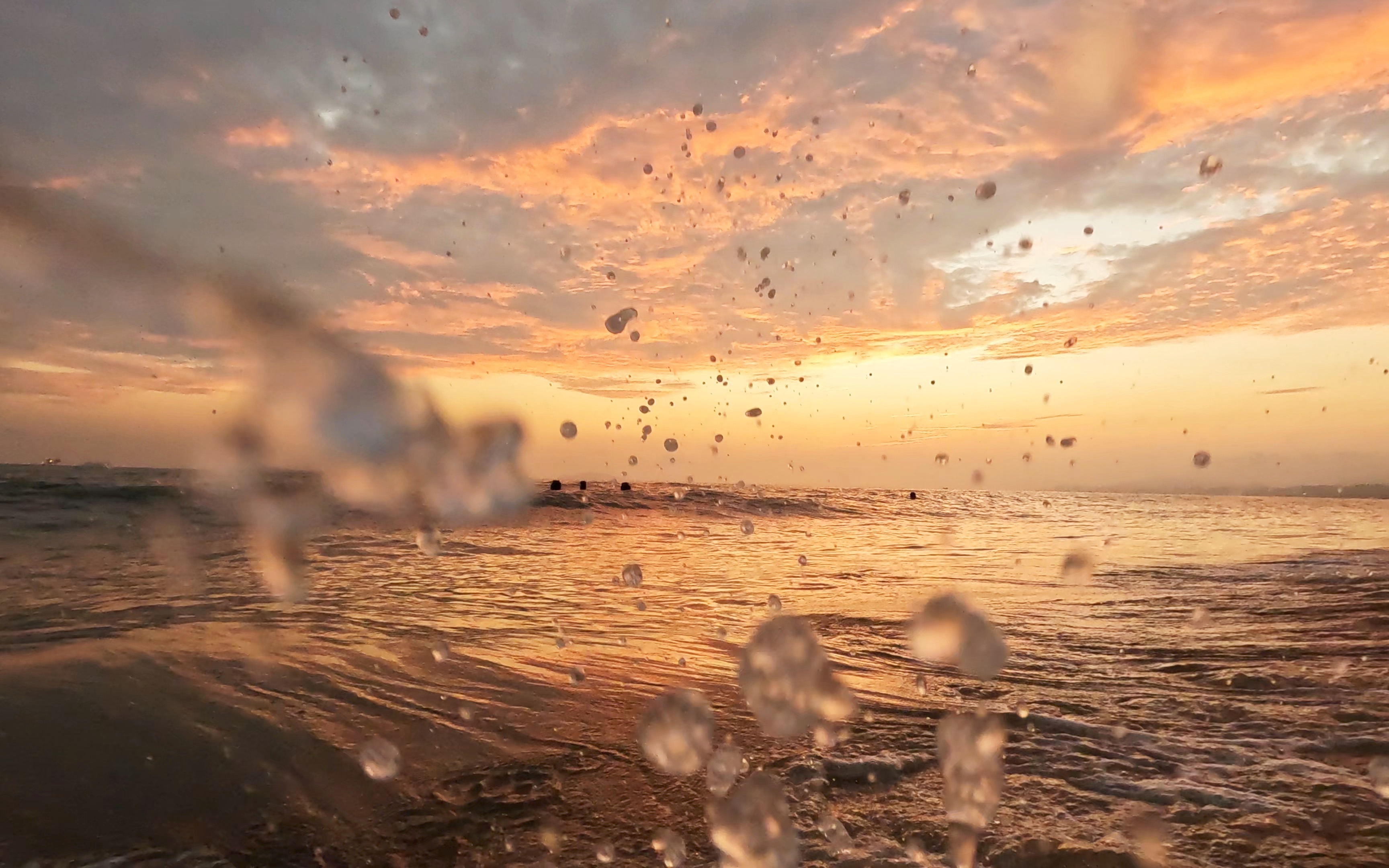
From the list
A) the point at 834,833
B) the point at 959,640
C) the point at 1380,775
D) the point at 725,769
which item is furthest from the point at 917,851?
the point at 959,640

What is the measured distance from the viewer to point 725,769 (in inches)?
143

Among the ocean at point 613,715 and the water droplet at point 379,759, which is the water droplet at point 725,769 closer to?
the ocean at point 613,715

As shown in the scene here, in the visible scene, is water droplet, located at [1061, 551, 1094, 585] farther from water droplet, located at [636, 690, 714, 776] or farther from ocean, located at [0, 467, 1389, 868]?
water droplet, located at [636, 690, 714, 776]

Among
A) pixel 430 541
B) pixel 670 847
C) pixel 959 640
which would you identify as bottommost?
pixel 670 847

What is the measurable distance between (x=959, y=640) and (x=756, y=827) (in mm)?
3692

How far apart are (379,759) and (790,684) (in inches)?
97.8

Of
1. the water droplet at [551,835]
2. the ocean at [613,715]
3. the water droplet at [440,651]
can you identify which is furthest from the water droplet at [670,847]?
the water droplet at [440,651]

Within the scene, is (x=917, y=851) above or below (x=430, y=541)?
below

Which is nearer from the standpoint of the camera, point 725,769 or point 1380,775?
point 1380,775

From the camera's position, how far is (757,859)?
2.85 meters

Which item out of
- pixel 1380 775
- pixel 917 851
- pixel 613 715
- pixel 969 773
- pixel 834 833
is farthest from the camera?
pixel 613 715

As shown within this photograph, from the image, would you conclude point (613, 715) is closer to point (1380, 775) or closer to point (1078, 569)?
point (1380, 775)

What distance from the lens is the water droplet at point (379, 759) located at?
3.51 m

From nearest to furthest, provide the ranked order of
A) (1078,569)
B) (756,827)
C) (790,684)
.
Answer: (756,827) → (790,684) → (1078,569)
